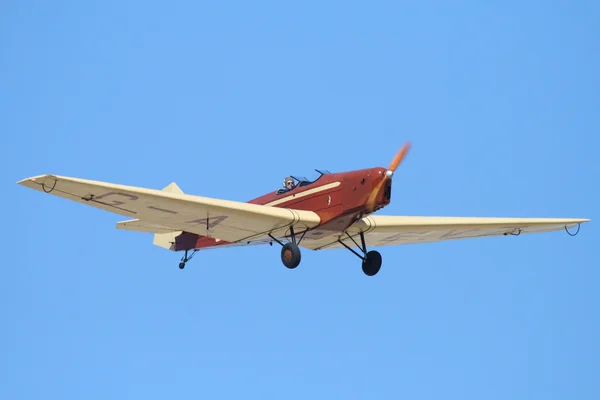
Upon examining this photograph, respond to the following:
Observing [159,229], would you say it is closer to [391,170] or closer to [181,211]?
[181,211]

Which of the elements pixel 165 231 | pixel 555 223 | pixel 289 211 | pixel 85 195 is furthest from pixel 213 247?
pixel 555 223

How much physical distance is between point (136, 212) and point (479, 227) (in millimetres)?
9293

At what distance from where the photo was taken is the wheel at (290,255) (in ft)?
78.2

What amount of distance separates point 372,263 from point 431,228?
110 inches

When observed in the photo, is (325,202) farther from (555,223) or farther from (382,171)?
(555,223)

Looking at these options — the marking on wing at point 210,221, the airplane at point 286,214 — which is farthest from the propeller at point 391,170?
the marking on wing at point 210,221

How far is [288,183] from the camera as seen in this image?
2556cm

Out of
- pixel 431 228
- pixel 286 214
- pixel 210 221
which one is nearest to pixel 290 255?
pixel 286 214

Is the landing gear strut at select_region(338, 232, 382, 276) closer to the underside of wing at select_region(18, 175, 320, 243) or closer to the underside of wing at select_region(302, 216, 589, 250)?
the underside of wing at select_region(302, 216, 589, 250)

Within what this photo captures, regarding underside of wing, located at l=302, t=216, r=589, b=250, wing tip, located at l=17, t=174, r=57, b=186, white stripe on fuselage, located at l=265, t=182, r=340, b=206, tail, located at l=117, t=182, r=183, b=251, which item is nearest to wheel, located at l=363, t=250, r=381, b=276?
underside of wing, located at l=302, t=216, r=589, b=250

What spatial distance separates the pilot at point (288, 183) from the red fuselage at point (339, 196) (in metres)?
0.11

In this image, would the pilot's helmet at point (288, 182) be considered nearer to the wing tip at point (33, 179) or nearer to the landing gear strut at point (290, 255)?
the landing gear strut at point (290, 255)

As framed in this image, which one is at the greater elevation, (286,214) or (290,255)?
(286,214)

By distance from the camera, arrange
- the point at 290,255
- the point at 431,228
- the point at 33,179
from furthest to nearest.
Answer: the point at 431,228 → the point at 290,255 → the point at 33,179
